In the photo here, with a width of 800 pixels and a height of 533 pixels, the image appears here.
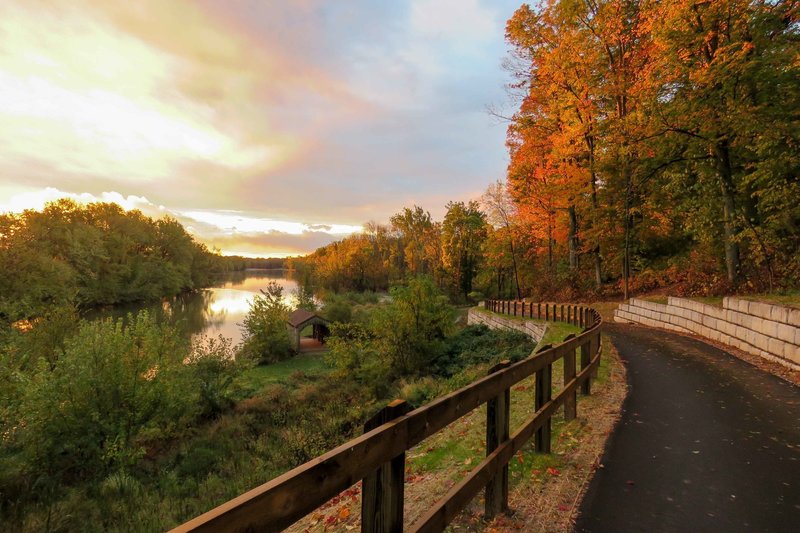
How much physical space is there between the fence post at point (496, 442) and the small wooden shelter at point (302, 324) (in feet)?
108

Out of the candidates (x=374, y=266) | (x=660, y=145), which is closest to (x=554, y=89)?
(x=660, y=145)

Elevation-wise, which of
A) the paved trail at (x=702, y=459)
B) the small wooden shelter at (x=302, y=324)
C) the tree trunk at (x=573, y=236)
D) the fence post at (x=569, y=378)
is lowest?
the small wooden shelter at (x=302, y=324)

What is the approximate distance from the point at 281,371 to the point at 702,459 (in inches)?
1130

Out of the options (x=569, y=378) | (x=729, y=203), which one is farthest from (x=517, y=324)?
(x=569, y=378)

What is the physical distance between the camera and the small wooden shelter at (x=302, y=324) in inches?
1420

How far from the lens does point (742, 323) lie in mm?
11383

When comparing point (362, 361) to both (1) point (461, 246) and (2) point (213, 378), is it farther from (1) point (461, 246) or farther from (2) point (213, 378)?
(1) point (461, 246)

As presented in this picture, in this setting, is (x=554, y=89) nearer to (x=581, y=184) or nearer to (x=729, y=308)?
(x=581, y=184)

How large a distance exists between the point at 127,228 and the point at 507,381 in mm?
74404

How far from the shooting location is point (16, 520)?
9680mm

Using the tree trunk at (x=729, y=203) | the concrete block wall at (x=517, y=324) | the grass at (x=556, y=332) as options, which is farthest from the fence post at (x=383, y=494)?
the tree trunk at (x=729, y=203)

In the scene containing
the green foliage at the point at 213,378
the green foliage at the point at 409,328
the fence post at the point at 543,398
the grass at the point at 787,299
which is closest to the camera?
the fence post at the point at 543,398

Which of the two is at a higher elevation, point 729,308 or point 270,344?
point 729,308

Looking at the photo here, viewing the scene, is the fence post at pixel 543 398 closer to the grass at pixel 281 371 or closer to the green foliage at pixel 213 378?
the green foliage at pixel 213 378
